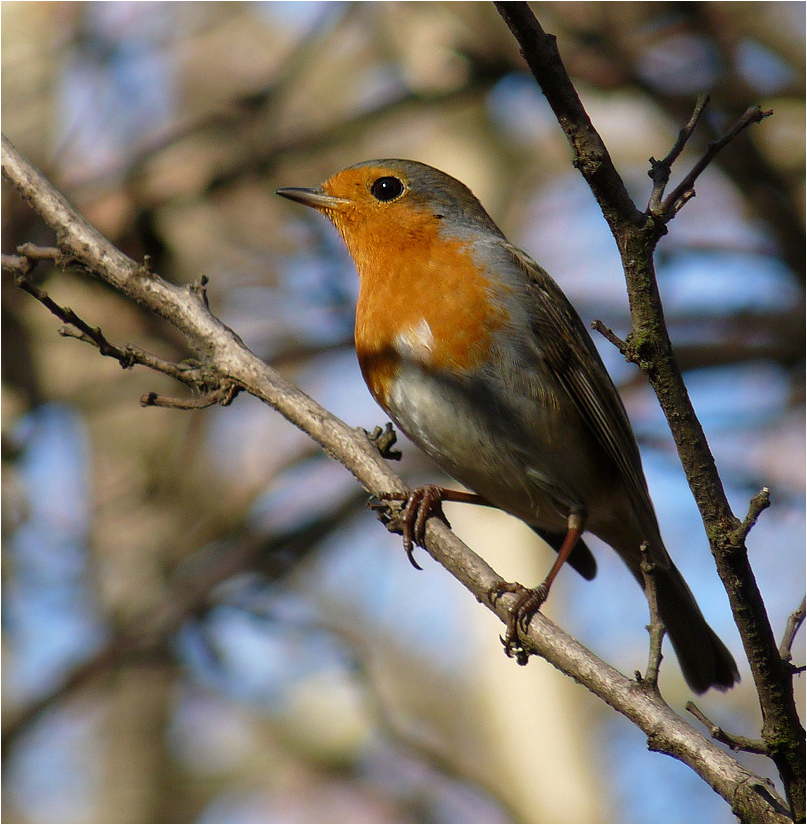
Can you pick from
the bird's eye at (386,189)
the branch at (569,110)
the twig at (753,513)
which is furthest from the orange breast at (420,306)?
the twig at (753,513)

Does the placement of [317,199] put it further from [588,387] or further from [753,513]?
[753,513]

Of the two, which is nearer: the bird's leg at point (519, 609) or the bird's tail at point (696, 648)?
the bird's leg at point (519, 609)

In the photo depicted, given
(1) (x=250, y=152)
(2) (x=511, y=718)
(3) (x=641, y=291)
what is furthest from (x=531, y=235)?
(3) (x=641, y=291)

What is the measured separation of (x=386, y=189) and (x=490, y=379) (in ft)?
3.93

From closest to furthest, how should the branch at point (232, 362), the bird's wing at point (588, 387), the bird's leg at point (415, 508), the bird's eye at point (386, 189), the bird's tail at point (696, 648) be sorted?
the branch at point (232, 362), the bird's leg at point (415, 508), the bird's wing at point (588, 387), the bird's tail at point (696, 648), the bird's eye at point (386, 189)

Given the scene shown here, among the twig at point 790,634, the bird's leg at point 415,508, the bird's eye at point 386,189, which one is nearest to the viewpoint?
the twig at point 790,634

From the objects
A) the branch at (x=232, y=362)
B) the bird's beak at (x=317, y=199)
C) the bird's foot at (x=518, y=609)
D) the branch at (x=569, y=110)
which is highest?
the bird's beak at (x=317, y=199)

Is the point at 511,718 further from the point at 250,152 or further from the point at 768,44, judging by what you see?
the point at 768,44

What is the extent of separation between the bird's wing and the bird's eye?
24.6 inches

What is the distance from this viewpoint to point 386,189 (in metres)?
4.20

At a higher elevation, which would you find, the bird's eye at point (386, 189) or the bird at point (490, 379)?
the bird's eye at point (386, 189)

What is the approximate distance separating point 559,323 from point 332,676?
351 cm

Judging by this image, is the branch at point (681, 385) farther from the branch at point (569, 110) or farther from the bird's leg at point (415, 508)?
the bird's leg at point (415, 508)

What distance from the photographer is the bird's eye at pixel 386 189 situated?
164 inches
